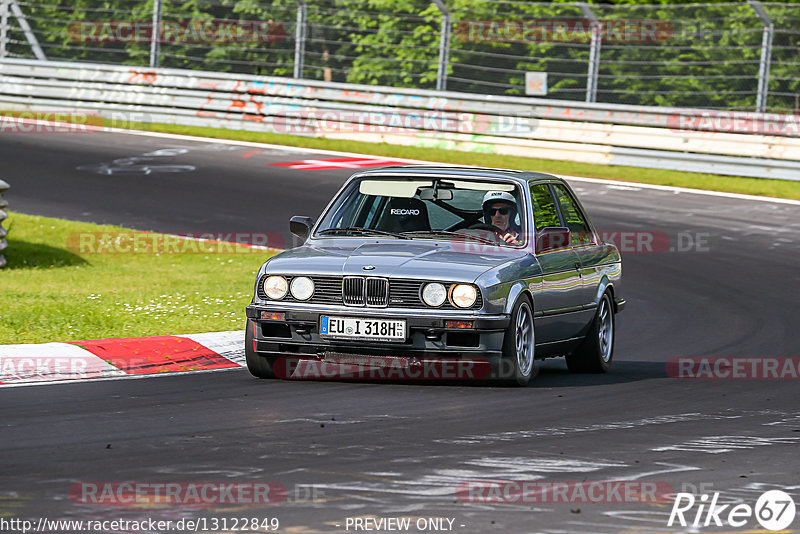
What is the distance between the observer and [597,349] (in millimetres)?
10312

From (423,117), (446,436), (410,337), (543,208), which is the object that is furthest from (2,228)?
(423,117)

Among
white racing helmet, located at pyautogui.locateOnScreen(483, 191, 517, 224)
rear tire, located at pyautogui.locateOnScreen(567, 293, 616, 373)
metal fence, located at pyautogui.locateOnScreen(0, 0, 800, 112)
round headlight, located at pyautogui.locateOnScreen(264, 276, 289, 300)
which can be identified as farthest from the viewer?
metal fence, located at pyautogui.locateOnScreen(0, 0, 800, 112)

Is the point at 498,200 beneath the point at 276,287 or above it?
above

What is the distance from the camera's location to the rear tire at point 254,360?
29.5 feet

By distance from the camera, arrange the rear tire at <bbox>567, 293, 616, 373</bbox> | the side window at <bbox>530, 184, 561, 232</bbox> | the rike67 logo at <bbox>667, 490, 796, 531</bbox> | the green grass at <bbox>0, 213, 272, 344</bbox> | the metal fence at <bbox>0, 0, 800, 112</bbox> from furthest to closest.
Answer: the metal fence at <bbox>0, 0, 800, 112</bbox> → the green grass at <bbox>0, 213, 272, 344</bbox> → the rear tire at <bbox>567, 293, 616, 373</bbox> → the side window at <bbox>530, 184, 561, 232</bbox> → the rike67 logo at <bbox>667, 490, 796, 531</bbox>

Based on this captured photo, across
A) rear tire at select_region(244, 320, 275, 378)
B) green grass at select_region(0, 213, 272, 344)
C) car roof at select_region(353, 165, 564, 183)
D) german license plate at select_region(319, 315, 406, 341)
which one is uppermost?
car roof at select_region(353, 165, 564, 183)

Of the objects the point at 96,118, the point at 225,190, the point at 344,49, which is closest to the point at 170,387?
the point at 225,190

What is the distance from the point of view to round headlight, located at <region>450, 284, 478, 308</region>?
862 centimetres

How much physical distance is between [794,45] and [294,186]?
8.15 m

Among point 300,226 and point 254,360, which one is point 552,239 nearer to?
point 300,226

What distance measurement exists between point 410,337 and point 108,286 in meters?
5.79

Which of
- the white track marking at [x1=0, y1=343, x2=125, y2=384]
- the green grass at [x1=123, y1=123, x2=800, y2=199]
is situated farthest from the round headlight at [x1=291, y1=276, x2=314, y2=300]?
the green grass at [x1=123, y1=123, x2=800, y2=199]

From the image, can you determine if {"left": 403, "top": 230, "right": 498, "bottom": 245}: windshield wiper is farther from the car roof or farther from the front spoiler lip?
the front spoiler lip

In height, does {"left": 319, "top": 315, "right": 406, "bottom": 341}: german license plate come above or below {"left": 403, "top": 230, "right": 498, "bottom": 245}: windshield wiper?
below
